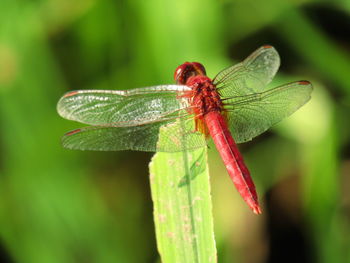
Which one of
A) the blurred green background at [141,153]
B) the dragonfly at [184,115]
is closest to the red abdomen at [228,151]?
the dragonfly at [184,115]

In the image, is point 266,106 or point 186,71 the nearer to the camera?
point 266,106

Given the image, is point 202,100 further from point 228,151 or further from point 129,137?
point 129,137

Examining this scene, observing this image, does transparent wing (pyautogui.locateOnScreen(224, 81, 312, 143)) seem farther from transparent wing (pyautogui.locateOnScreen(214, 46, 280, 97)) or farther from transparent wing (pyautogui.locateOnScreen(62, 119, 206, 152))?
transparent wing (pyautogui.locateOnScreen(62, 119, 206, 152))

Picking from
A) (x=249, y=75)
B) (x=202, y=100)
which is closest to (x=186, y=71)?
(x=202, y=100)

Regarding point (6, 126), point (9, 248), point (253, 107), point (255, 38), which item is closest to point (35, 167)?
point (6, 126)

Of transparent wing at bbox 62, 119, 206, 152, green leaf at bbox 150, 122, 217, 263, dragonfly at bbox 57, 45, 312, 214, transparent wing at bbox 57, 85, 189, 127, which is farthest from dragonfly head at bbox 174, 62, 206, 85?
green leaf at bbox 150, 122, 217, 263

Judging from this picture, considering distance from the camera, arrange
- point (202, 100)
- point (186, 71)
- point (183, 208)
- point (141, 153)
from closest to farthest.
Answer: point (183, 208)
point (202, 100)
point (186, 71)
point (141, 153)
